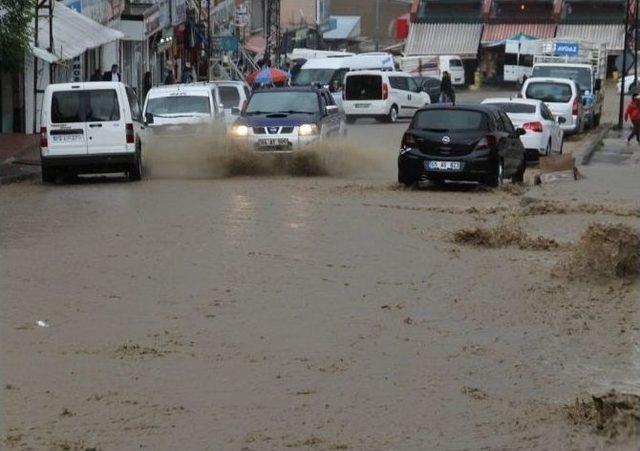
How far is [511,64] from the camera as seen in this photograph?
227 feet

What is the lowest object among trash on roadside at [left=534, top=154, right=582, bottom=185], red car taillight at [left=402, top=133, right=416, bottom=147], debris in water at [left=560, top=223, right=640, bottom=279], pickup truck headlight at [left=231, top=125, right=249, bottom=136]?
trash on roadside at [left=534, top=154, right=582, bottom=185]

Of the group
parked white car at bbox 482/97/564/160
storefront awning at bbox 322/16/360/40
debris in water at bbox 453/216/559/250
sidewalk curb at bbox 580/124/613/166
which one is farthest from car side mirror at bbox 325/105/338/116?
storefront awning at bbox 322/16/360/40

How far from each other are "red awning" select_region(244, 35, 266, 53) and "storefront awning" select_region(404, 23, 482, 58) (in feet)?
27.8

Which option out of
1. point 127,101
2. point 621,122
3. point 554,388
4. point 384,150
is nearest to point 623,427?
point 554,388

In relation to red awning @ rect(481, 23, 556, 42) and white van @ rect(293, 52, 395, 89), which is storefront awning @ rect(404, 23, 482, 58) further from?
white van @ rect(293, 52, 395, 89)

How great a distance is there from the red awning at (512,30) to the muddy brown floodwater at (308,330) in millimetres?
56422

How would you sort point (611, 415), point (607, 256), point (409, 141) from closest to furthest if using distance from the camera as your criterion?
point (611, 415) → point (607, 256) → point (409, 141)

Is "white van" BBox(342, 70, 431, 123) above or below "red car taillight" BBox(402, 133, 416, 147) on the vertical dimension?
below

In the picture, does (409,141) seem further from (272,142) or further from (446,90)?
(446,90)

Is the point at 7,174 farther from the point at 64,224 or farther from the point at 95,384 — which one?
the point at 95,384

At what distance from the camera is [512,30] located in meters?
76.1

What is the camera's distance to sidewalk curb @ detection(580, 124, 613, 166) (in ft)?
101

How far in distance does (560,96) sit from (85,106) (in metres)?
17.4

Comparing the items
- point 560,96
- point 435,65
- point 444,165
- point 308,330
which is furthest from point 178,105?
point 435,65
